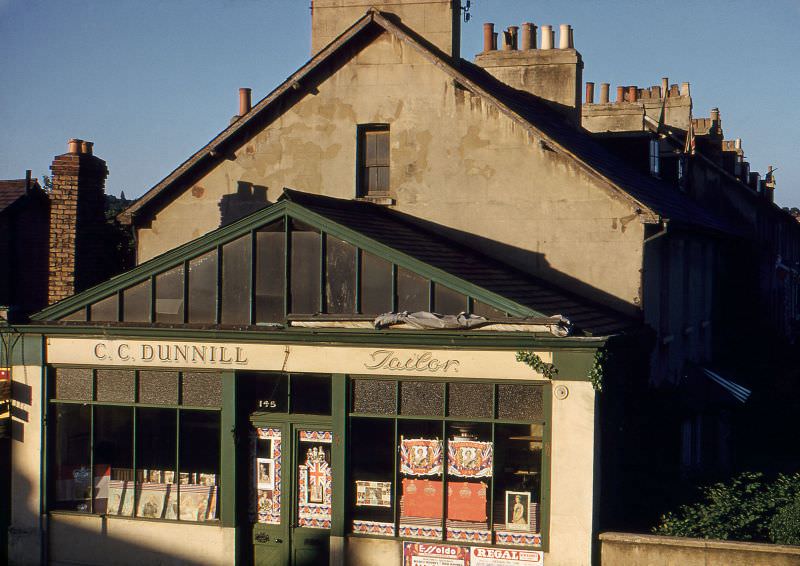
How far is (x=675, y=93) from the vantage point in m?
36.8

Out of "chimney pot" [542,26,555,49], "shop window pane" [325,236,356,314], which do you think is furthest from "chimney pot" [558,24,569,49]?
"shop window pane" [325,236,356,314]

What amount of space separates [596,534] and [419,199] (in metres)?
7.80

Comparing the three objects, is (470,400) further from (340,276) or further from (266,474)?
(266,474)

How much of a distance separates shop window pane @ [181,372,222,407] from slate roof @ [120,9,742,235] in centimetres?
598

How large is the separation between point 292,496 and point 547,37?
45.7ft

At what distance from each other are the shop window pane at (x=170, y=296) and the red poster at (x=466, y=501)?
17.6ft

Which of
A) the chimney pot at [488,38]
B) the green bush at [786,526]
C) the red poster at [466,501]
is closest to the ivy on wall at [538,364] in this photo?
the red poster at [466,501]

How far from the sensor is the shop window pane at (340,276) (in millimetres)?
16391

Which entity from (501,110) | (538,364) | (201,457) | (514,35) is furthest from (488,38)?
(201,457)

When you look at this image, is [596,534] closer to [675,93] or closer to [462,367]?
[462,367]

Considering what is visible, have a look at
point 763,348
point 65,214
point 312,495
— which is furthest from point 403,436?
point 763,348

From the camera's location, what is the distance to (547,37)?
25188 mm

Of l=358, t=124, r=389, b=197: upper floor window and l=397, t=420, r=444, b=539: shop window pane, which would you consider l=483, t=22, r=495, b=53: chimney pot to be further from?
l=397, t=420, r=444, b=539: shop window pane

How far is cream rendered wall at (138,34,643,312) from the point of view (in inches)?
746
